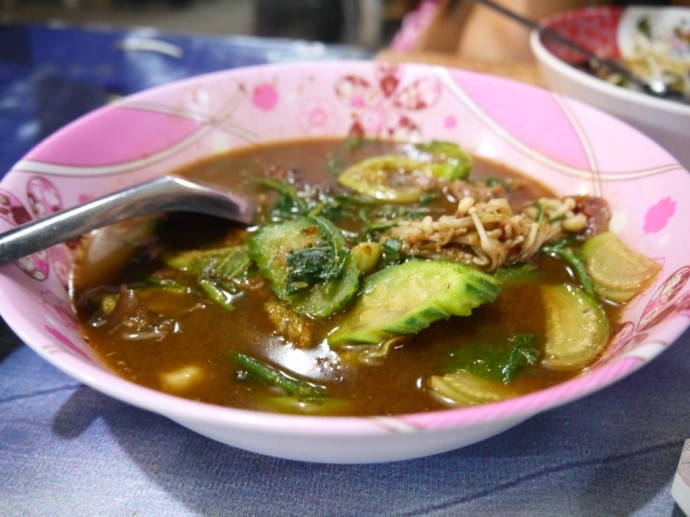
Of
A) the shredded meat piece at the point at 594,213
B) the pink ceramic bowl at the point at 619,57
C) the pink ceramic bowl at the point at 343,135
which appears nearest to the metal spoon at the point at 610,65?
the pink ceramic bowl at the point at 619,57

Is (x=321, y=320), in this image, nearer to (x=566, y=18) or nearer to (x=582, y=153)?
(x=582, y=153)

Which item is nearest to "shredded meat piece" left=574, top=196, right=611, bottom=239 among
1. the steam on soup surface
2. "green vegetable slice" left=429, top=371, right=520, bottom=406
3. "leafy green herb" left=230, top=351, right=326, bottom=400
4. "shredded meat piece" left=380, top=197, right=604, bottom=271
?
the steam on soup surface

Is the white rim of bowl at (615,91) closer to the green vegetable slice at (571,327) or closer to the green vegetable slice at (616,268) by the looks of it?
the green vegetable slice at (616,268)

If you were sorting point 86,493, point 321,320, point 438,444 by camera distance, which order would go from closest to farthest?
point 438,444, point 86,493, point 321,320

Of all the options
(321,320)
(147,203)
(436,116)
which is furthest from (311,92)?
(321,320)

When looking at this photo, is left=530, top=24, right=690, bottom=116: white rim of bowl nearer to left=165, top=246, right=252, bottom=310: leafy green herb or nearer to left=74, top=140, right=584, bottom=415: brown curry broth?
left=74, top=140, right=584, bottom=415: brown curry broth
